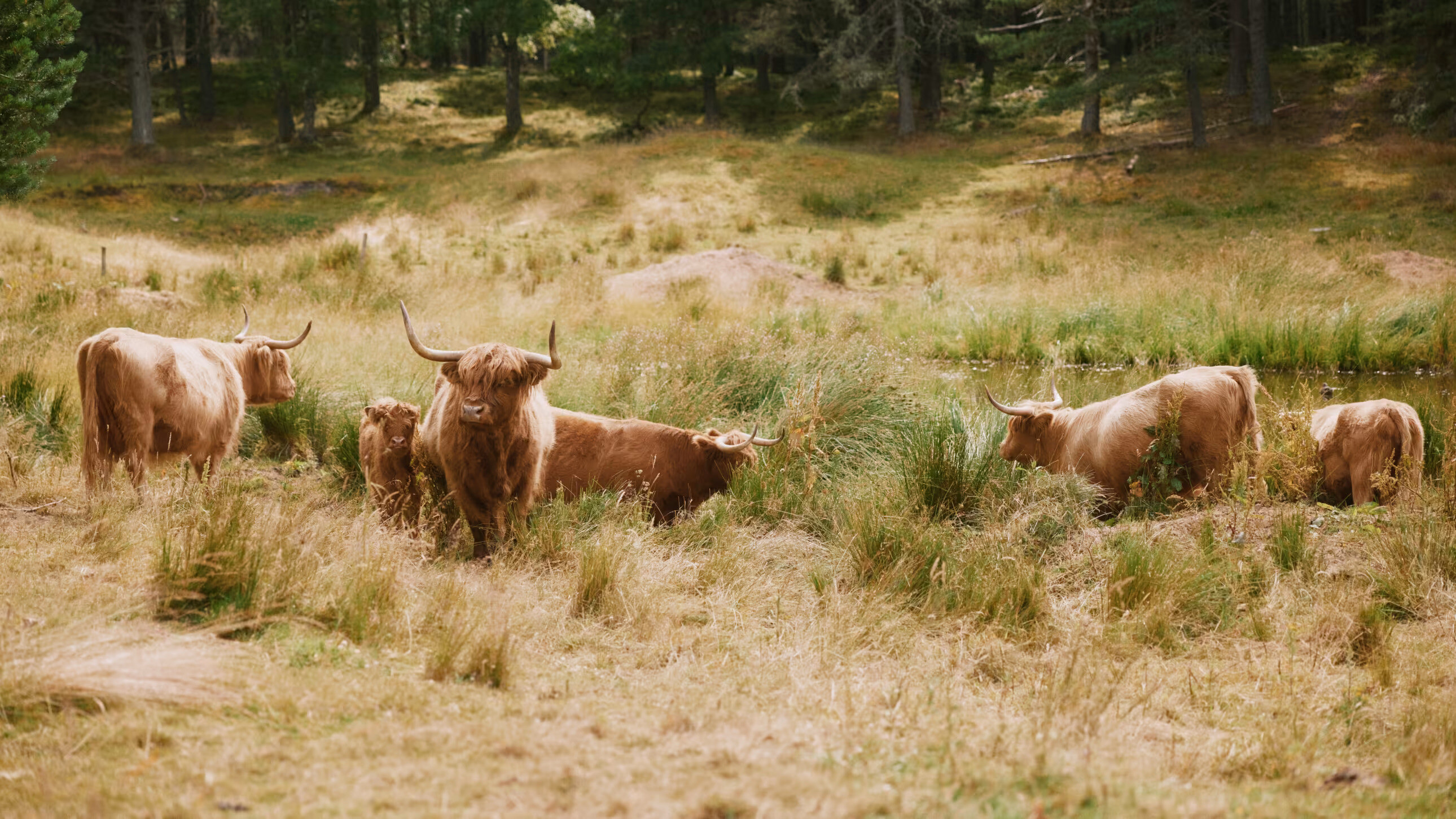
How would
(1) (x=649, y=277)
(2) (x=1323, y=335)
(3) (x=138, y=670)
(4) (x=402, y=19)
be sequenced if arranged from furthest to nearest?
(4) (x=402, y=19)
(1) (x=649, y=277)
(2) (x=1323, y=335)
(3) (x=138, y=670)

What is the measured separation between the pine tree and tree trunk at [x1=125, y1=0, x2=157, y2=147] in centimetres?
3011

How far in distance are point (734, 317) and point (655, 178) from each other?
15.3 metres

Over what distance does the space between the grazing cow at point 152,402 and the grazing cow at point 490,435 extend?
1.53m

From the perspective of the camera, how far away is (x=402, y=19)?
135 feet

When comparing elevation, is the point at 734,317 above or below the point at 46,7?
below

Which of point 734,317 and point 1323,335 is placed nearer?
point 1323,335

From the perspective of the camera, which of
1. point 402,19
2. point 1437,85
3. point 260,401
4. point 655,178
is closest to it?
point 260,401

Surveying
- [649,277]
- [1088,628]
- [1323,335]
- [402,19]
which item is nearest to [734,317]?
[649,277]

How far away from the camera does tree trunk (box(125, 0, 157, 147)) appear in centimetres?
3500

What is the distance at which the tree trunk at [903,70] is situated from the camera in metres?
34.1

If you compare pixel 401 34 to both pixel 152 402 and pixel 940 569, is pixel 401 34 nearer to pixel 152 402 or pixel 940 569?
pixel 152 402

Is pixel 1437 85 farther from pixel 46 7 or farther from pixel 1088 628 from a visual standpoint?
pixel 46 7

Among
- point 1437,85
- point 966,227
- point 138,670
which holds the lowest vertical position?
point 138,670

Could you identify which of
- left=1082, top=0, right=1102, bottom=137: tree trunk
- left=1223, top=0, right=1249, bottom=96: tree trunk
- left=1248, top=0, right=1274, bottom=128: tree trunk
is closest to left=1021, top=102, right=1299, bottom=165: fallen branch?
left=1248, top=0, right=1274, bottom=128: tree trunk
